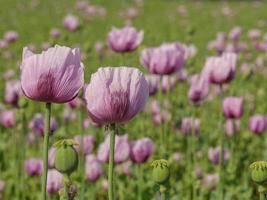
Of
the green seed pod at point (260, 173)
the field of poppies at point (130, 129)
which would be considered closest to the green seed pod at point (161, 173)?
the field of poppies at point (130, 129)

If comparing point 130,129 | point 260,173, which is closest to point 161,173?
point 260,173

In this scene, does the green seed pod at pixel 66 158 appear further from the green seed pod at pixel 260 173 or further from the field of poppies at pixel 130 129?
the green seed pod at pixel 260 173

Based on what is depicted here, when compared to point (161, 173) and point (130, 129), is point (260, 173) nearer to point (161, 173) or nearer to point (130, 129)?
point (161, 173)

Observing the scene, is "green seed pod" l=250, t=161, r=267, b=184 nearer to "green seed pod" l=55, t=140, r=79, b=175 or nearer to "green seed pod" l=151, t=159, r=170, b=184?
"green seed pod" l=151, t=159, r=170, b=184

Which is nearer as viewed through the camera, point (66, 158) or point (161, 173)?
point (66, 158)

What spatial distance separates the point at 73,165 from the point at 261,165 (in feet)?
1.78

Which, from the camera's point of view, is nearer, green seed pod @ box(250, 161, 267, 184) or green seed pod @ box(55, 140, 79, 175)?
green seed pod @ box(55, 140, 79, 175)

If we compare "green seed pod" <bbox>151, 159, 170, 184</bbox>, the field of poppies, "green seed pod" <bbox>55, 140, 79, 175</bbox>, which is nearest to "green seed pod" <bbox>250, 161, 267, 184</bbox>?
the field of poppies

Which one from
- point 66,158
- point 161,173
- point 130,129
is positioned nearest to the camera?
point 66,158

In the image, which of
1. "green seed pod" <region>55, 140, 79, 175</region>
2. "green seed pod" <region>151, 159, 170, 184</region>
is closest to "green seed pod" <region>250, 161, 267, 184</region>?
"green seed pod" <region>151, 159, 170, 184</region>

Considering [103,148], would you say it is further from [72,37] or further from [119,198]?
[72,37]

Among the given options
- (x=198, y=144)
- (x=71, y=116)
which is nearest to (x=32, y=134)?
(x=71, y=116)

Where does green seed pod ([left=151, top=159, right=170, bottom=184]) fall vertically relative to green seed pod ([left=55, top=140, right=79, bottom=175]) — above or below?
below

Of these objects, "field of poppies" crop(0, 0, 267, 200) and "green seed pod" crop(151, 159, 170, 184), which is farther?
"green seed pod" crop(151, 159, 170, 184)
